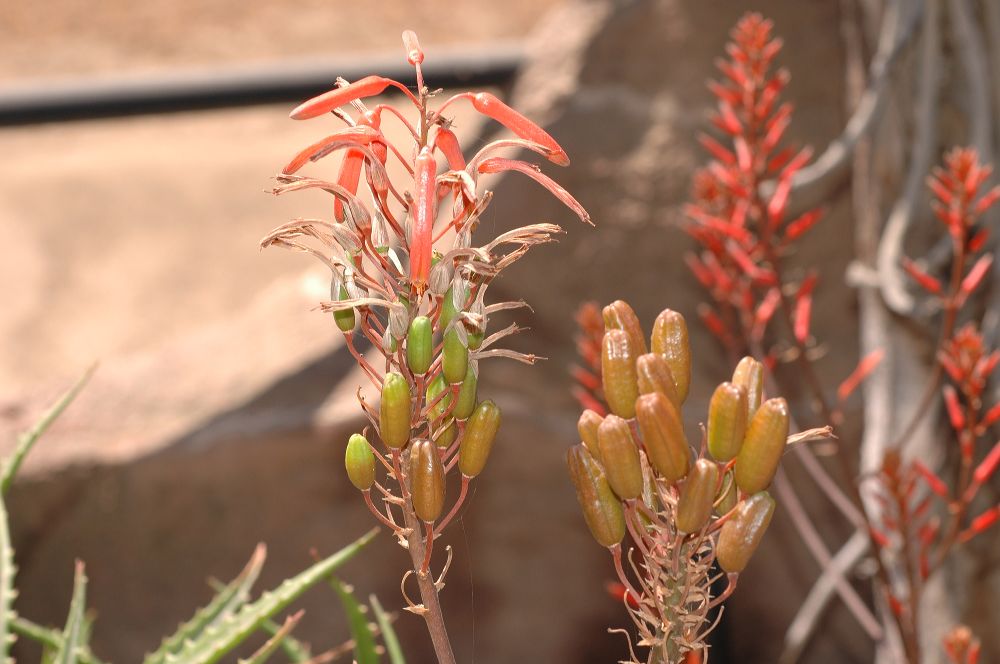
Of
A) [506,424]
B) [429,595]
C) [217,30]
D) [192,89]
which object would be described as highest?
[217,30]

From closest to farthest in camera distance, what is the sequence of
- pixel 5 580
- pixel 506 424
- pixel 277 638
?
pixel 277 638 → pixel 5 580 → pixel 506 424

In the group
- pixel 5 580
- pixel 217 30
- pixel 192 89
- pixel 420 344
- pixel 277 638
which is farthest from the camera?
pixel 217 30

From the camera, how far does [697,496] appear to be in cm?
36

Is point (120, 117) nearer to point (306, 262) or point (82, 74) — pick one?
point (306, 262)

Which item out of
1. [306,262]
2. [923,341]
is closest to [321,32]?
[306,262]

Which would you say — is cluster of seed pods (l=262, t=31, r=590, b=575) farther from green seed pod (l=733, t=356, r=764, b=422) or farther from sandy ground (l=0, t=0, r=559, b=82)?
sandy ground (l=0, t=0, r=559, b=82)

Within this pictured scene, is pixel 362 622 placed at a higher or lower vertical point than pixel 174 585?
higher

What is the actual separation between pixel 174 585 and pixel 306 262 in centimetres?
140

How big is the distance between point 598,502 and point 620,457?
0.9 inches

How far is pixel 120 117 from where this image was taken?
1.49 meters

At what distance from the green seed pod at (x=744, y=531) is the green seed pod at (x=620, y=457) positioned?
0.03 metres

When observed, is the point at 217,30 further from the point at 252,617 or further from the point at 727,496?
the point at 727,496

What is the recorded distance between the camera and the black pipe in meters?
1.46

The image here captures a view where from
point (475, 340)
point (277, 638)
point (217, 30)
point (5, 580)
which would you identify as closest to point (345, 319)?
point (475, 340)
